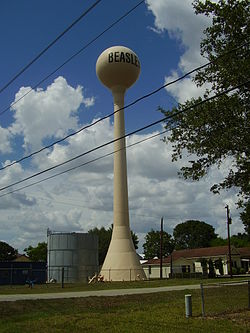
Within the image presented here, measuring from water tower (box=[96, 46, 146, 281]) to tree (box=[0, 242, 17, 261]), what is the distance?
191ft

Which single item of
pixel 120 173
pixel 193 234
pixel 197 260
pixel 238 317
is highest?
pixel 120 173

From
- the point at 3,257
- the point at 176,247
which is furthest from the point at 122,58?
the point at 176,247

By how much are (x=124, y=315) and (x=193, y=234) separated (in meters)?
100

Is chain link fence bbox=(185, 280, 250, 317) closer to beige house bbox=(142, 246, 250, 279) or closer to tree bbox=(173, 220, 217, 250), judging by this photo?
beige house bbox=(142, 246, 250, 279)

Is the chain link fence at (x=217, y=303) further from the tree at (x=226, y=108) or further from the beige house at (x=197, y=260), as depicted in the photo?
the beige house at (x=197, y=260)

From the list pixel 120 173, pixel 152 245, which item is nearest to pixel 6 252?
pixel 152 245

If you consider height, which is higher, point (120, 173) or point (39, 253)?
point (120, 173)

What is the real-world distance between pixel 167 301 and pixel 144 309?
3.65 m

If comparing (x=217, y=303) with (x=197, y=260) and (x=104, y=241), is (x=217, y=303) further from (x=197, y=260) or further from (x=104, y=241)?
(x=104, y=241)

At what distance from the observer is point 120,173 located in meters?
49.3

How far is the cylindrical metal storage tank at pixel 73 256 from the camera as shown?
52.8 meters

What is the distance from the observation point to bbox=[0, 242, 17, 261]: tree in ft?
327

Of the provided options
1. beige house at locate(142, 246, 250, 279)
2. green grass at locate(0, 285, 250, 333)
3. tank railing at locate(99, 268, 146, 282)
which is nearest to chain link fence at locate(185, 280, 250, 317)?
green grass at locate(0, 285, 250, 333)

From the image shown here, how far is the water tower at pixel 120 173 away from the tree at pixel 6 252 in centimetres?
5822
